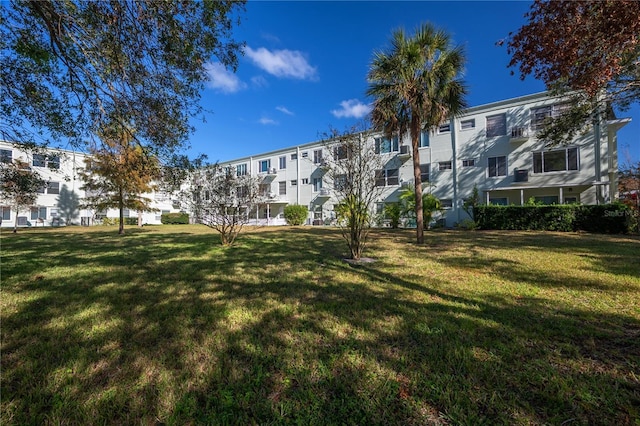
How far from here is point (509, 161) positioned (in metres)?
20.7

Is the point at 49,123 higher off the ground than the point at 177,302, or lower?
higher

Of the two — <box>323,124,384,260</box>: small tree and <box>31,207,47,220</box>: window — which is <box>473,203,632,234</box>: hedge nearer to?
<box>323,124,384,260</box>: small tree

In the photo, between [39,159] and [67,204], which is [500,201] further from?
[67,204]

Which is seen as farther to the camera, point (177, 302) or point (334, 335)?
point (177, 302)

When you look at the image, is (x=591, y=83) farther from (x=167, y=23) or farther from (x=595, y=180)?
(x=595, y=180)

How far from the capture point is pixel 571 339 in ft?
9.67

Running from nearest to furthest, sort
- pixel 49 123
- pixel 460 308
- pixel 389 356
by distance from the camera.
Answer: pixel 389 356 → pixel 460 308 → pixel 49 123

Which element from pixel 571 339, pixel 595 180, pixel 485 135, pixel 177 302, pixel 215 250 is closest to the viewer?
pixel 571 339

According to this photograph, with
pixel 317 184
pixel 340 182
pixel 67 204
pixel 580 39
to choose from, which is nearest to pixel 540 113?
pixel 317 184

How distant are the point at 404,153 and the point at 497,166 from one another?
7.33m

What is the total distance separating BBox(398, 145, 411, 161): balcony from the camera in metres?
24.2

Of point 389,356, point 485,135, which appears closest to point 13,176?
point 389,356

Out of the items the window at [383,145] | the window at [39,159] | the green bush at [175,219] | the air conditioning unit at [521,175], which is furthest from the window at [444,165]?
the green bush at [175,219]

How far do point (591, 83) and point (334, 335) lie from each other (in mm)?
4225
